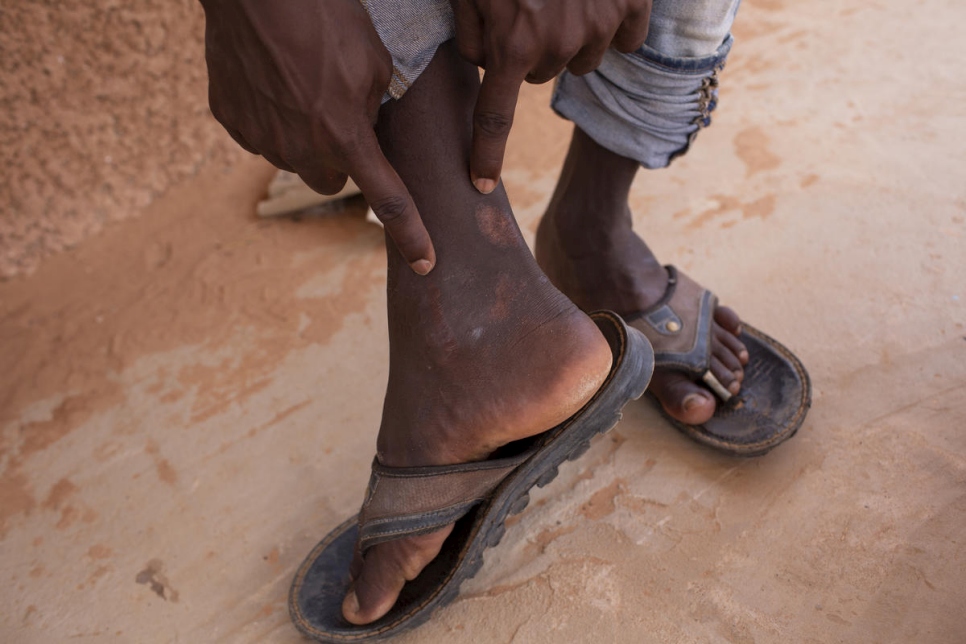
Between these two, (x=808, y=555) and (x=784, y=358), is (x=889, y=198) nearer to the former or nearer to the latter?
(x=784, y=358)

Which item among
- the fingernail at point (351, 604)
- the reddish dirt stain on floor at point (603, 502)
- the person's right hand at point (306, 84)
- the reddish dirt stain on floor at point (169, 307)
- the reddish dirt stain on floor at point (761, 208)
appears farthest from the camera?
the reddish dirt stain on floor at point (761, 208)

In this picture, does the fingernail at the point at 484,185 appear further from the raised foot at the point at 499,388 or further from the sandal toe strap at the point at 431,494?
the sandal toe strap at the point at 431,494

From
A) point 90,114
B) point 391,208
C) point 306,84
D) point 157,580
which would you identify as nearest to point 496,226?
point 391,208

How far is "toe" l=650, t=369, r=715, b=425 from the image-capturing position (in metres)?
1.29

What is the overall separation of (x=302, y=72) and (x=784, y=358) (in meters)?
1.05

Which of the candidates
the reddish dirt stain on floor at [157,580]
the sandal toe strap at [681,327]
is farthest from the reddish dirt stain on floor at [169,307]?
the sandal toe strap at [681,327]

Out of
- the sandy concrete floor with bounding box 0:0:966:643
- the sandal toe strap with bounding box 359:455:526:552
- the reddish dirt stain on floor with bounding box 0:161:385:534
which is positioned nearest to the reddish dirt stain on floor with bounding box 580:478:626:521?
the sandy concrete floor with bounding box 0:0:966:643

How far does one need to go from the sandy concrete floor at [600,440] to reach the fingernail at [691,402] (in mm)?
101

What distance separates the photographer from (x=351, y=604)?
1118 mm

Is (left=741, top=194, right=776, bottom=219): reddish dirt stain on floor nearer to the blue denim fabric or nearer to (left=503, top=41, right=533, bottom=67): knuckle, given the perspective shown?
the blue denim fabric

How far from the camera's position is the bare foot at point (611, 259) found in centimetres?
134

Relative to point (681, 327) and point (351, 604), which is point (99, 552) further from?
point (681, 327)

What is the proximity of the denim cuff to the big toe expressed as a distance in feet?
2.50

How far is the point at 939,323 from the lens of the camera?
1479mm
